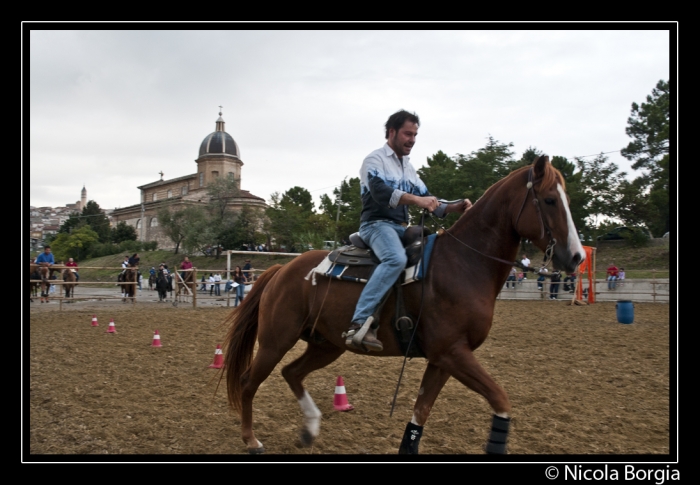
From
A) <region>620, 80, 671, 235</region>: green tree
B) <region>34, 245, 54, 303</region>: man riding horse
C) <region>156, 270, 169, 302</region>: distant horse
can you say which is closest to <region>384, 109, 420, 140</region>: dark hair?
<region>34, 245, 54, 303</region>: man riding horse

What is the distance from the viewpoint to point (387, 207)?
5.00m

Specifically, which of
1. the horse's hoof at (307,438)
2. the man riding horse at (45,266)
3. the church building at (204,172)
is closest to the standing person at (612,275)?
the horse's hoof at (307,438)

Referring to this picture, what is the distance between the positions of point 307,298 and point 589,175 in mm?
35971

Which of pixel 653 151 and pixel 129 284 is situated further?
pixel 653 151

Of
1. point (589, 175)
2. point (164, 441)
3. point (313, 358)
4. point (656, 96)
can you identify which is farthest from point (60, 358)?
point (656, 96)

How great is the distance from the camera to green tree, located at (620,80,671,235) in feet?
117

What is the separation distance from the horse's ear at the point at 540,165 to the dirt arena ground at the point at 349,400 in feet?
8.26

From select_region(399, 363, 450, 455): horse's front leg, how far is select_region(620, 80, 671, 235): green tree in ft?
119

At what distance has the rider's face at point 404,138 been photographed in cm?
502

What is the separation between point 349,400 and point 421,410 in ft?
7.42

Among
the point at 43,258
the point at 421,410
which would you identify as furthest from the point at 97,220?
the point at 421,410

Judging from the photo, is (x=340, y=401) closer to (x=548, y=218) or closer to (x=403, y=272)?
(x=403, y=272)
